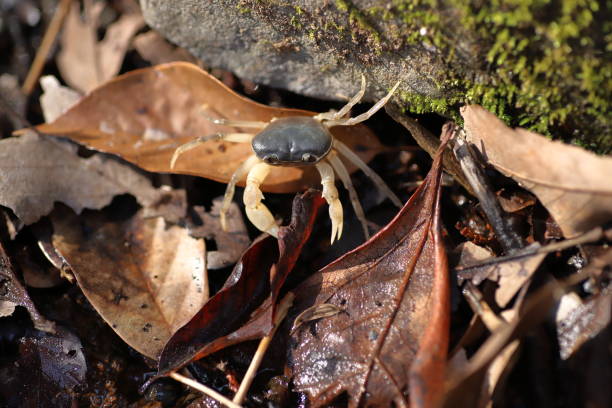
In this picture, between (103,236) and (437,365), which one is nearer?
(437,365)

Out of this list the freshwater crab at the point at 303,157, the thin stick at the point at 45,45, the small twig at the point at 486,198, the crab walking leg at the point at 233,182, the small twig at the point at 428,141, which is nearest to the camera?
the small twig at the point at 486,198

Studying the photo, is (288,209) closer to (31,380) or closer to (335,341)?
(335,341)

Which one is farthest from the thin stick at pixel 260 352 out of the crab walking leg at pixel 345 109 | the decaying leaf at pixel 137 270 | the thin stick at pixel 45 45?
the thin stick at pixel 45 45

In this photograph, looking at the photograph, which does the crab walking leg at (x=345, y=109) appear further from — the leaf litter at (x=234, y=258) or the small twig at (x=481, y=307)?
the small twig at (x=481, y=307)

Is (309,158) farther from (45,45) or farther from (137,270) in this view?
(45,45)

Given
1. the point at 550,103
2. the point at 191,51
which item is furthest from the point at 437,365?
the point at 191,51

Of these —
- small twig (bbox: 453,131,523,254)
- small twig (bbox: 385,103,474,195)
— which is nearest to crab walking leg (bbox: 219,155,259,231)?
small twig (bbox: 385,103,474,195)
